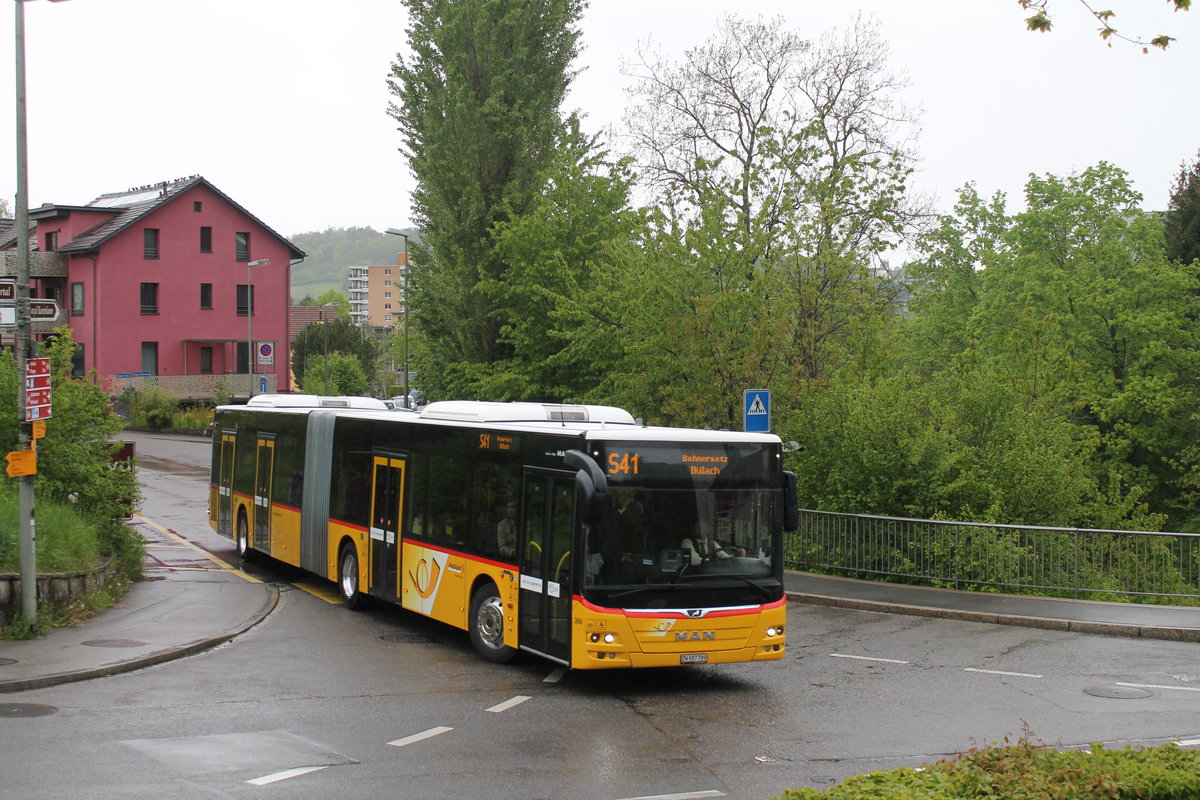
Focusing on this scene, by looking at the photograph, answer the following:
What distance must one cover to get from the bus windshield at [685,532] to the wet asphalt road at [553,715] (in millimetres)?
1027

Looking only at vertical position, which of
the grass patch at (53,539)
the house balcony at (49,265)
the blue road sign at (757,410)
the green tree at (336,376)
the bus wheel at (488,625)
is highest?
the house balcony at (49,265)

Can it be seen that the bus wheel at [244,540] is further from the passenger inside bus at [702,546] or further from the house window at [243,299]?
the house window at [243,299]

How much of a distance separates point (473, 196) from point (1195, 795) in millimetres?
30386

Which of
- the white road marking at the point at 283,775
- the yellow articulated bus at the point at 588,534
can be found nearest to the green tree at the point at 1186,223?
the yellow articulated bus at the point at 588,534

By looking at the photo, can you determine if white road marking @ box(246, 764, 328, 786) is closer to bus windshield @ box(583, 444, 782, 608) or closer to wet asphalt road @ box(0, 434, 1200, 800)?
wet asphalt road @ box(0, 434, 1200, 800)

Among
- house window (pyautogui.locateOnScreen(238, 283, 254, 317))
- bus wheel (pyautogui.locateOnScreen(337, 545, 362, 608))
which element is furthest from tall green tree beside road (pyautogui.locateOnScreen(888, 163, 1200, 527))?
house window (pyautogui.locateOnScreen(238, 283, 254, 317))

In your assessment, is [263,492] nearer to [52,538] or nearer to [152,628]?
[52,538]

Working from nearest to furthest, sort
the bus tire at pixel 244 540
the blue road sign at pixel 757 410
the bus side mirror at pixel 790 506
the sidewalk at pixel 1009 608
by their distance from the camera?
1. the bus side mirror at pixel 790 506
2. the sidewalk at pixel 1009 608
3. the blue road sign at pixel 757 410
4. the bus tire at pixel 244 540

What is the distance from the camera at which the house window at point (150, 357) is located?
203 feet

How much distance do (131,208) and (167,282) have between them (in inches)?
180

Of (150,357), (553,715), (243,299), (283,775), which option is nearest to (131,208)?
(243,299)

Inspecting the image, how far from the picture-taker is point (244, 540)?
21500mm

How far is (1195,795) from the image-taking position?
22.4 feet

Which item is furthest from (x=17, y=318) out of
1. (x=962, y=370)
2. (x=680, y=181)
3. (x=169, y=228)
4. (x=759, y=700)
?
(x=169, y=228)
